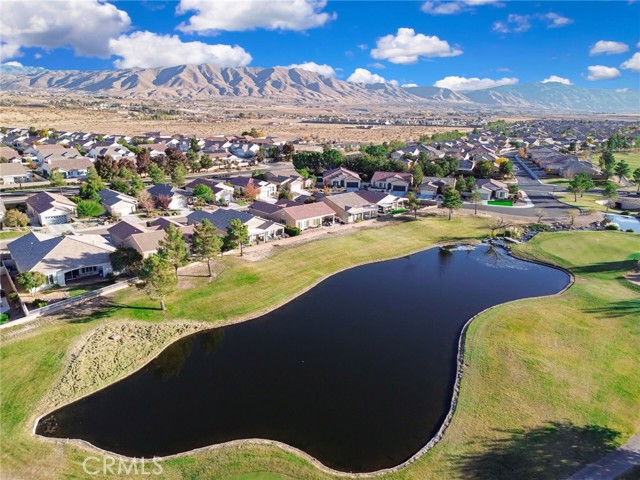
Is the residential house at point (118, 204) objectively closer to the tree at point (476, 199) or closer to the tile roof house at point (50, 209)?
the tile roof house at point (50, 209)

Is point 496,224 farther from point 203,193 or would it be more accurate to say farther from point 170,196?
point 170,196

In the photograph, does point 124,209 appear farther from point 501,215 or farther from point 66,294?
point 501,215

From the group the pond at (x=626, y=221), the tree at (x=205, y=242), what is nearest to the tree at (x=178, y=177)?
the tree at (x=205, y=242)

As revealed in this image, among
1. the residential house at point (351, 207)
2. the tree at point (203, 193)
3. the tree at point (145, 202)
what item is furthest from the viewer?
the tree at point (203, 193)

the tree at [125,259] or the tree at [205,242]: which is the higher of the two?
the tree at [205,242]

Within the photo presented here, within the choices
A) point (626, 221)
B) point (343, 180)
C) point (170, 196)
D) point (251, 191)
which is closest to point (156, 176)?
point (170, 196)

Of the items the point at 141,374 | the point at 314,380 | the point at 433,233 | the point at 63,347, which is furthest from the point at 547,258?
the point at 63,347
